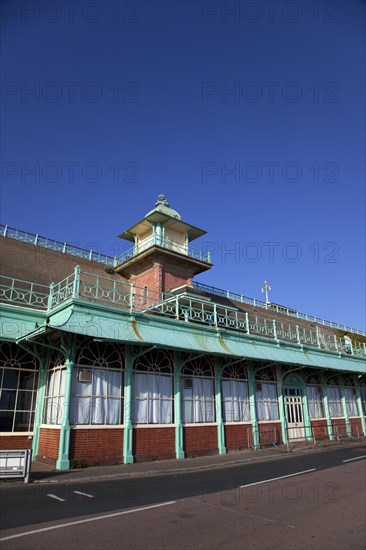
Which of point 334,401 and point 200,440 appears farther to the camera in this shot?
point 334,401

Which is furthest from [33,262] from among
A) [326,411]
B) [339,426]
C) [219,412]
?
[339,426]

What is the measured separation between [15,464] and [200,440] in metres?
8.10

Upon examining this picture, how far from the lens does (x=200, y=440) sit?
16.1 meters

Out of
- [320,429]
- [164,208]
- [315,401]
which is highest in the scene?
[164,208]

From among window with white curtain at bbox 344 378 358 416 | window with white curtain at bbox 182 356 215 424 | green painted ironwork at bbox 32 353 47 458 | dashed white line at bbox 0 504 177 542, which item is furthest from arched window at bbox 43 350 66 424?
window with white curtain at bbox 344 378 358 416

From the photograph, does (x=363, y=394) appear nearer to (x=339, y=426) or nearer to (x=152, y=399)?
(x=339, y=426)

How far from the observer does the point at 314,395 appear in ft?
76.9

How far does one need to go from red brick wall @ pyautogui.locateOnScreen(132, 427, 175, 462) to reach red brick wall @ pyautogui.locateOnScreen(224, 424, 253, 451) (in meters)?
3.20

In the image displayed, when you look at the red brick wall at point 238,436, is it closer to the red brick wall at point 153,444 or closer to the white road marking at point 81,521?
the red brick wall at point 153,444

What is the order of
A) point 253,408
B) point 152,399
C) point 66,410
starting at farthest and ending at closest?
point 253,408 < point 152,399 < point 66,410

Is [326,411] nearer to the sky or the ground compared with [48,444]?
nearer to the sky

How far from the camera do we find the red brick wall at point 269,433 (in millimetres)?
18781

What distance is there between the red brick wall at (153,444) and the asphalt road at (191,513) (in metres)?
3.09

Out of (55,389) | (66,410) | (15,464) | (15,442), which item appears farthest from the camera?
(55,389)
